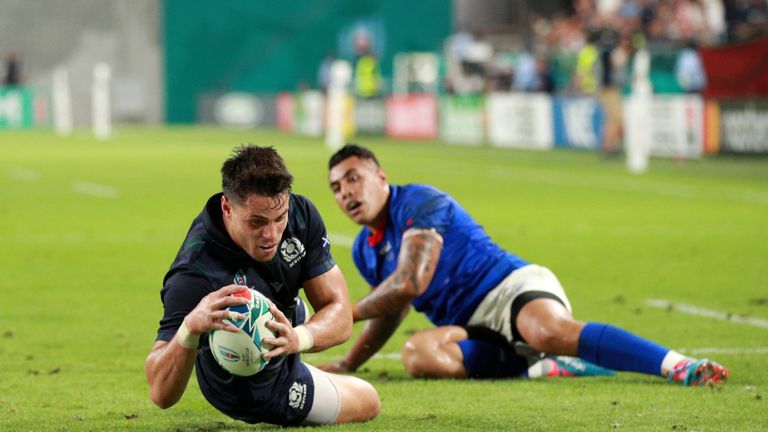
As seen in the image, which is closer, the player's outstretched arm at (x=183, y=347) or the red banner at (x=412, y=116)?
the player's outstretched arm at (x=183, y=347)

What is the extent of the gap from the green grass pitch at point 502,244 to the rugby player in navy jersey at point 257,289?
0.33 m

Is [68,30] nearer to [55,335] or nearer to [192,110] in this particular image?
[192,110]

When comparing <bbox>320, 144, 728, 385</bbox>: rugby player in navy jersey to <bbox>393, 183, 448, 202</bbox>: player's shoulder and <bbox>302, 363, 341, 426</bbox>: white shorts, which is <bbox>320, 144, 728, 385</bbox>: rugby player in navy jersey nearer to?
<bbox>393, 183, 448, 202</bbox>: player's shoulder

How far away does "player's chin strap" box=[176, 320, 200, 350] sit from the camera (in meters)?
5.19

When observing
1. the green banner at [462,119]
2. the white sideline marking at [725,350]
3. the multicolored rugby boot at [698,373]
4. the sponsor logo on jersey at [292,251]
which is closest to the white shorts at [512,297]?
the multicolored rugby boot at [698,373]

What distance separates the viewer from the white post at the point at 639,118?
22859 millimetres

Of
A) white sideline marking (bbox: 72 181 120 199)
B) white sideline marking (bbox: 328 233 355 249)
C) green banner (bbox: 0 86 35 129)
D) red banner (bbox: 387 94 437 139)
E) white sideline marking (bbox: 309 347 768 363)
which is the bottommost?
green banner (bbox: 0 86 35 129)

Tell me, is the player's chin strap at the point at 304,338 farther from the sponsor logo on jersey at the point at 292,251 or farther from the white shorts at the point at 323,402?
the white shorts at the point at 323,402

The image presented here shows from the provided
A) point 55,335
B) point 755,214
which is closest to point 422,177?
point 755,214

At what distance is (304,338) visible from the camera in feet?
18.0

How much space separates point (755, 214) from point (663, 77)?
12200 millimetres

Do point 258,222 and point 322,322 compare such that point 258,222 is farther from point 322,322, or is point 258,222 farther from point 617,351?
point 617,351

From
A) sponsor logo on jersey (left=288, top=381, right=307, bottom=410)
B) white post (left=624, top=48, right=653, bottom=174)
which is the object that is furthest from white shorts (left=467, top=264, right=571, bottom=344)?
white post (left=624, top=48, right=653, bottom=174)

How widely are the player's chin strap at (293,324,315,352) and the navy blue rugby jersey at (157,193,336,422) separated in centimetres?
23
